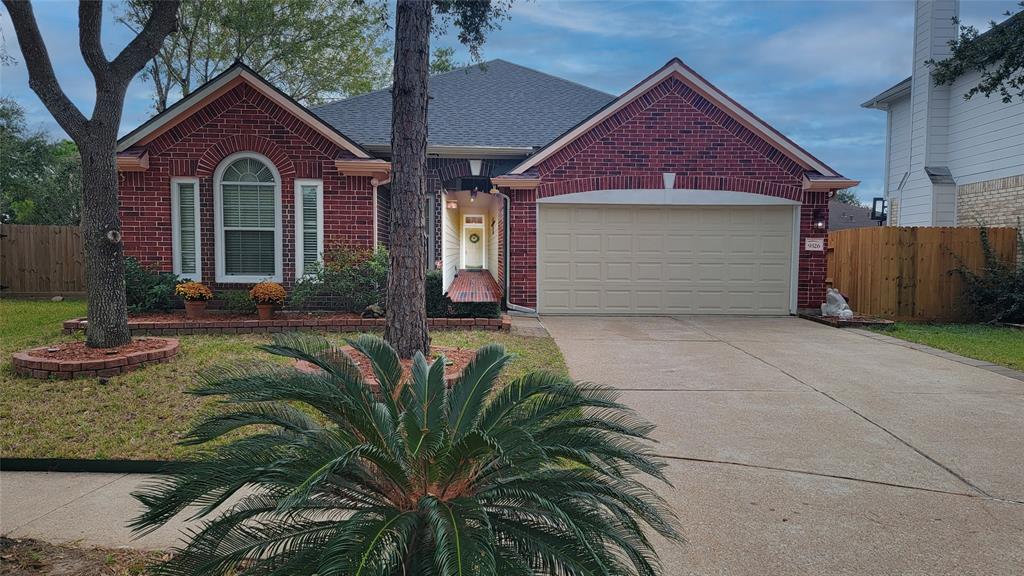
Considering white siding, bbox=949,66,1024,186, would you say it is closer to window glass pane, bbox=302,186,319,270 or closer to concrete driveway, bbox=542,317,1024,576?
concrete driveway, bbox=542,317,1024,576

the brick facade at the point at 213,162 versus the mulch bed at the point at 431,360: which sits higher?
the brick facade at the point at 213,162

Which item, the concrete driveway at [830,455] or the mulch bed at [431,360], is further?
the mulch bed at [431,360]

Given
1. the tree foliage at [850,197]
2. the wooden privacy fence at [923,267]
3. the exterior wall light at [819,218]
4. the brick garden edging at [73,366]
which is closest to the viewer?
the brick garden edging at [73,366]

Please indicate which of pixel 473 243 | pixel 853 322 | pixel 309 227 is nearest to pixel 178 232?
pixel 309 227

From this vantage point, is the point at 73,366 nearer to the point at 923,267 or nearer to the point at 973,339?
the point at 973,339

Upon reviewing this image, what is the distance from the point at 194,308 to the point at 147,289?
1075 millimetres

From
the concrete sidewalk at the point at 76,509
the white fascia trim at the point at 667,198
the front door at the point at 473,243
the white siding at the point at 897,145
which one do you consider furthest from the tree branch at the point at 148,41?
the white siding at the point at 897,145

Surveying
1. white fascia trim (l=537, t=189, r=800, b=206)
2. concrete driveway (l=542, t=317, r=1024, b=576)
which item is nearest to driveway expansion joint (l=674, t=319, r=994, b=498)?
concrete driveway (l=542, t=317, r=1024, b=576)

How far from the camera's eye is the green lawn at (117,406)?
4523 mm

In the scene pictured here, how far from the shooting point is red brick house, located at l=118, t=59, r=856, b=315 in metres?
10.8

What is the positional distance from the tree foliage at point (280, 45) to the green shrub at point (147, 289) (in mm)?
12922

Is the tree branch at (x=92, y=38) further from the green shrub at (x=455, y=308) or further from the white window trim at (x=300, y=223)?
the green shrub at (x=455, y=308)

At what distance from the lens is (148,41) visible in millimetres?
7328

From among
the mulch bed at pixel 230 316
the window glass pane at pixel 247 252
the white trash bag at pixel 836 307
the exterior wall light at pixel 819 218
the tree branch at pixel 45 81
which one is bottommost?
the mulch bed at pixel 230 316
